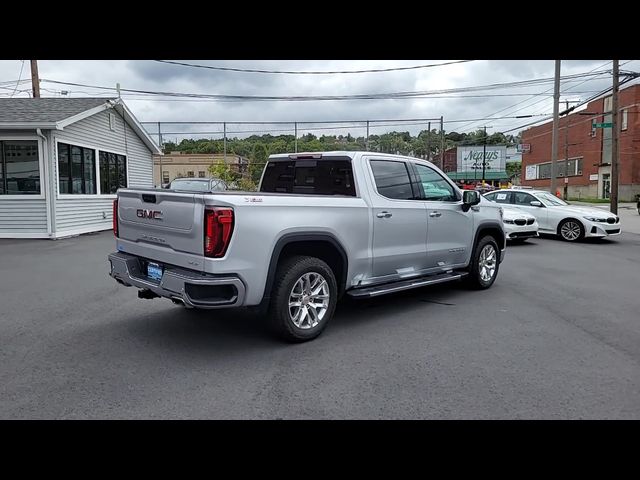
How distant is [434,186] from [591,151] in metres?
50.0

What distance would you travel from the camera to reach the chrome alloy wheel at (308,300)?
513 centimetres

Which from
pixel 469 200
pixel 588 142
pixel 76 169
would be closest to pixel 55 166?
pixel 76 169

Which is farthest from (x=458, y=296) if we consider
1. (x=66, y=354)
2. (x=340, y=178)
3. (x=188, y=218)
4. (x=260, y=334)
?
(x=66, y=354)

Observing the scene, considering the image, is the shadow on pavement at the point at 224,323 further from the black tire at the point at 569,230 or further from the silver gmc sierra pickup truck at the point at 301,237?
the black tire at the point at 569,230

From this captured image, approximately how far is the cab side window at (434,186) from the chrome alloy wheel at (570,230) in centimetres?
937

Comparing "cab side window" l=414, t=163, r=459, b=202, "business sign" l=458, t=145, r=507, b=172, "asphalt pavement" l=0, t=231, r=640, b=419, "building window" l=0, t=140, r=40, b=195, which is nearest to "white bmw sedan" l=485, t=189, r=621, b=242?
"asphalt pavement" l=0, t=231, r=640, b=419

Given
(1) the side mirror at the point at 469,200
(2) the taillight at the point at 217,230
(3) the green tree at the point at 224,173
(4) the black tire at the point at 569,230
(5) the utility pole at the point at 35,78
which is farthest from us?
(3) the green tree at the point at 224,173

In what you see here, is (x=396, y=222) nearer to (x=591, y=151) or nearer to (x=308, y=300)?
(x=308, y=300)

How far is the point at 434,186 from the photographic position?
279 inches

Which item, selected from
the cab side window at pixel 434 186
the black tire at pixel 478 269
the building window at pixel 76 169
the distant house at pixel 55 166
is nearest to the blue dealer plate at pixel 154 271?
the cab side window at pixel 434 186

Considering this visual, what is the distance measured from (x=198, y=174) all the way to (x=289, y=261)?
46.0 meters

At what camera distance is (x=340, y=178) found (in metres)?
6.16

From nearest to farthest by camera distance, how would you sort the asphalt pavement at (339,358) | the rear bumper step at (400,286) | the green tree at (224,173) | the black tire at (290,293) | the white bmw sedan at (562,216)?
the asphalt pavement at (339,358), the black tire at (290,293), the rear bumper step at (400,286), the white bmw sedan at (562,216), the green tree at (224,173)
